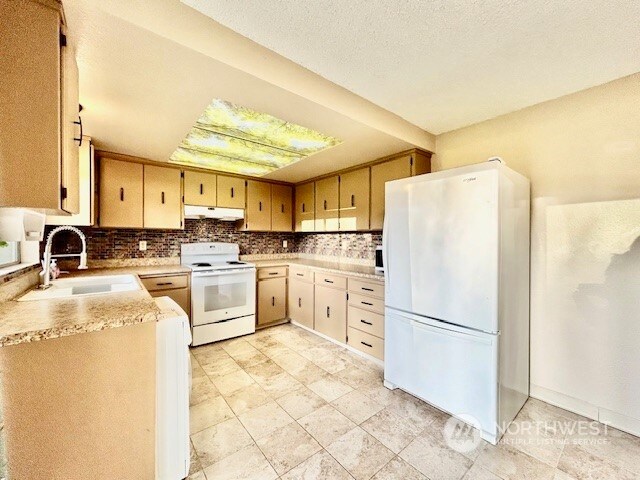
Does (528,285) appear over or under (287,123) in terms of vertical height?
under

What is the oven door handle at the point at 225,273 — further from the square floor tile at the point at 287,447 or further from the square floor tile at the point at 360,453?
the square floor tile at the point at 360,453

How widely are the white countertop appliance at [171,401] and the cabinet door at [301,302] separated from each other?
2.20m

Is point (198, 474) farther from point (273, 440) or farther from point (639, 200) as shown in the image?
point (639, 200)

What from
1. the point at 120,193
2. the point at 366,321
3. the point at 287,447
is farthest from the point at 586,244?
the point at 120,193

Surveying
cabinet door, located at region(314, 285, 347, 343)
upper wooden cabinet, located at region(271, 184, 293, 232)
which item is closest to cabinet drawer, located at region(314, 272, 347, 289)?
cabinet door, located at region(314, 285, 347, 343)

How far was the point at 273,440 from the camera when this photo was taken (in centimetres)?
167

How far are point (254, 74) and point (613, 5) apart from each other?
1.76 meters

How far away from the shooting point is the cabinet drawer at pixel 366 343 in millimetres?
2643

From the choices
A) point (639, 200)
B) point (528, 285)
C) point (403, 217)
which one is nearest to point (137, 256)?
point (403, 217)

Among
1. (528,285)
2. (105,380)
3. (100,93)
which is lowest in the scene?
(105,380)

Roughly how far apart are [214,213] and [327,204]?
1.54 m

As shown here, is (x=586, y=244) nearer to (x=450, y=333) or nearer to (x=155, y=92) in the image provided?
(x=450, y=333)

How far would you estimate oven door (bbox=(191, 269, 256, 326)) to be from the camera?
3047 millimetres

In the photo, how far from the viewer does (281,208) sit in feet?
14.0
